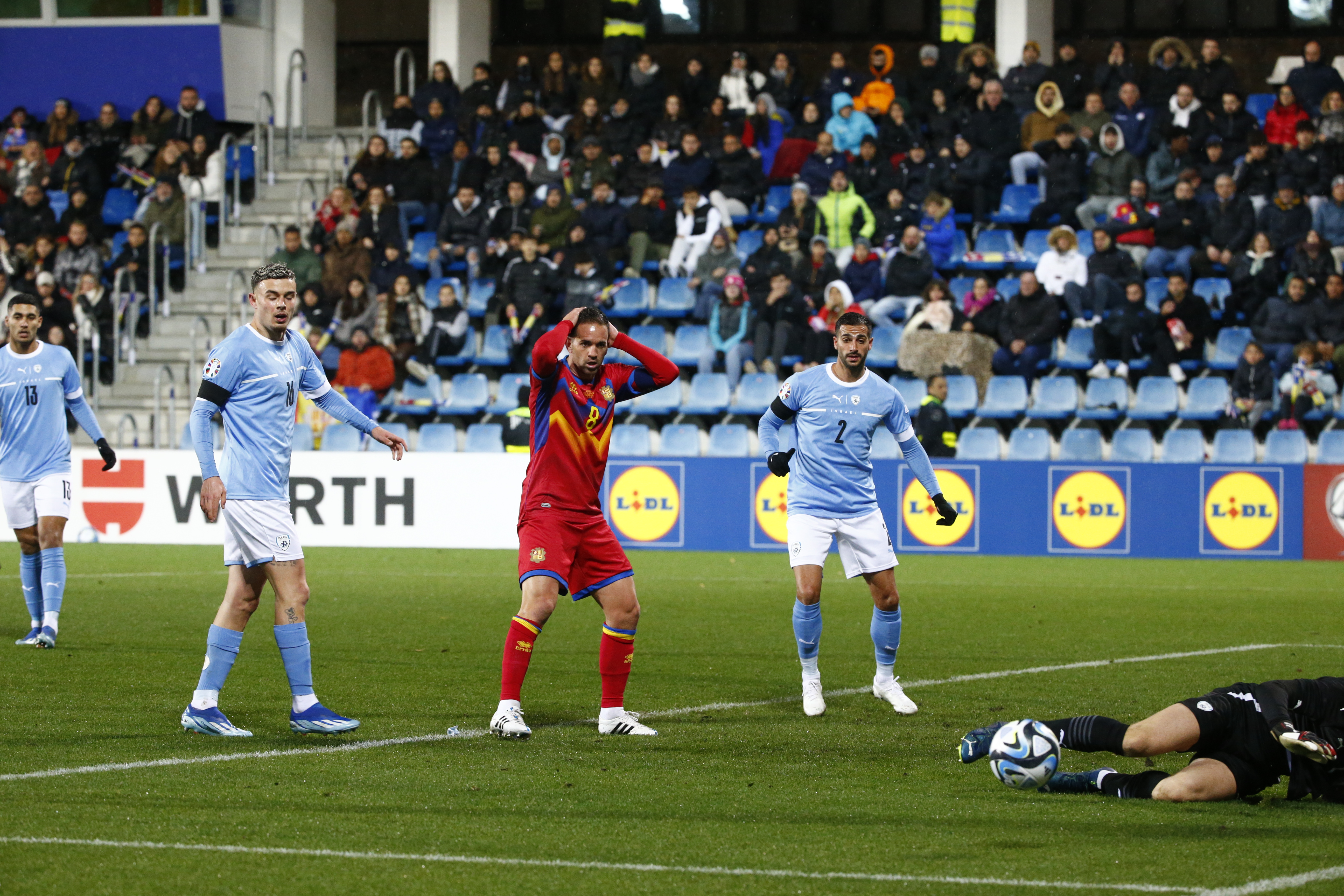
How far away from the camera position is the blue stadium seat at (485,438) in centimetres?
2097

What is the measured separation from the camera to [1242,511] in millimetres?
18312

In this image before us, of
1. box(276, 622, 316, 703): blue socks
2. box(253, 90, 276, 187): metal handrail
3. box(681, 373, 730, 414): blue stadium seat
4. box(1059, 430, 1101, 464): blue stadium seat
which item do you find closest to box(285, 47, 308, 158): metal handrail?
box(253, 90, 276, 187): metal handrail

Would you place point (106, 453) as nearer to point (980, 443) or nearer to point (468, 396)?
point (468, 396)

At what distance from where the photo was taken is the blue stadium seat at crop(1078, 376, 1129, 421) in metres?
19.9

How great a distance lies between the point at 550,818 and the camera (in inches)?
225

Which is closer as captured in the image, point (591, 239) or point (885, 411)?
point (885, 411)

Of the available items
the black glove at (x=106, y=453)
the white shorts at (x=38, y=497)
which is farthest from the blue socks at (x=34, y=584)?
the black glove at (x=106, y=453)

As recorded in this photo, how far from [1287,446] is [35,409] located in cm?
1388

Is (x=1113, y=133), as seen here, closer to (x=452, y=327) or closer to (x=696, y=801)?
(x=452, y=327)

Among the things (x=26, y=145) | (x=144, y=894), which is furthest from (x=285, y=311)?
(x=26, y=145)

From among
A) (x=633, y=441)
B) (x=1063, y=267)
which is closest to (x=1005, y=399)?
(x=1063, y=267)

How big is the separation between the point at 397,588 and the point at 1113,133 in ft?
39.6

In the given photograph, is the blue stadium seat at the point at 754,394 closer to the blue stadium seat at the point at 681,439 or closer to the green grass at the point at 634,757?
the blue stadium seat at the point at 681,439

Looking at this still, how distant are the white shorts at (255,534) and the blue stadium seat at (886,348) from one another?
46.3 feet
